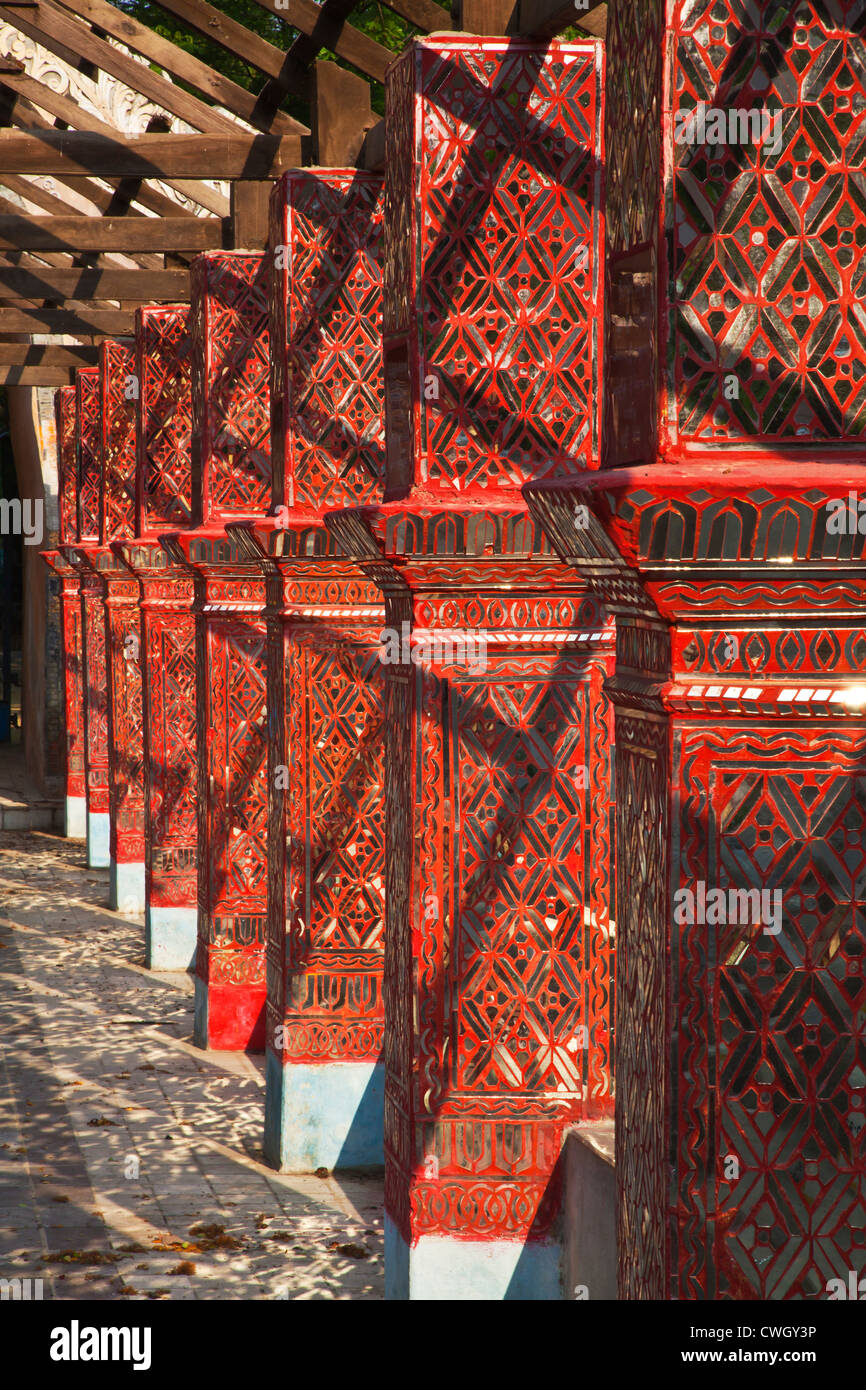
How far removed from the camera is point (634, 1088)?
10.7ft

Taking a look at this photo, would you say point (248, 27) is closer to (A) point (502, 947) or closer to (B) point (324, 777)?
(B) point (324, 777)

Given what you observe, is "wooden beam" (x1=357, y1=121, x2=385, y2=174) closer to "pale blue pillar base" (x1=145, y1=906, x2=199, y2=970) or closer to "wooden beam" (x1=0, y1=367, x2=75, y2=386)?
"pale blue pillar base" (x1=145, y1=906, x2=199, y2=970)

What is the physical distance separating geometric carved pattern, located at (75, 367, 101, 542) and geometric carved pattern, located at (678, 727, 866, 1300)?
13.8 m

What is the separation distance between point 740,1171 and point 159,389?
921 centimetres

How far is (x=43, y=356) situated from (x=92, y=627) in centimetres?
253

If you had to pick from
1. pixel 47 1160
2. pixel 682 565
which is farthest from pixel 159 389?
pixel 682 565

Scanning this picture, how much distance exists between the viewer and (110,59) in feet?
30.2

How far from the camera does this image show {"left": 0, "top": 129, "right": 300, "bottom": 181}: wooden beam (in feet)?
28.7

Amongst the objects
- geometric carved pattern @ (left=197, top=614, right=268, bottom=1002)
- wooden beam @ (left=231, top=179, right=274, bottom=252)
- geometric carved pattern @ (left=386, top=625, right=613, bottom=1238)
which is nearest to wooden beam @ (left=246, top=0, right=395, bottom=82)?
wooden beam @ (left=231, top=179, right=274, bottom=252)

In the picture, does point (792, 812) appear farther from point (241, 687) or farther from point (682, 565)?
point (241, 687)

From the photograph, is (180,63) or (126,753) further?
(126,753)

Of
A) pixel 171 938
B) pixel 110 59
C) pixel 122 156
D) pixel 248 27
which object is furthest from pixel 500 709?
pixel 248 27

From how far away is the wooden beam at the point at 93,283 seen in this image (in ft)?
38.7

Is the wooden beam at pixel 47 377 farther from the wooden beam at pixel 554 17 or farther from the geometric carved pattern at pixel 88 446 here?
the wooden beam at pixel 554 17
